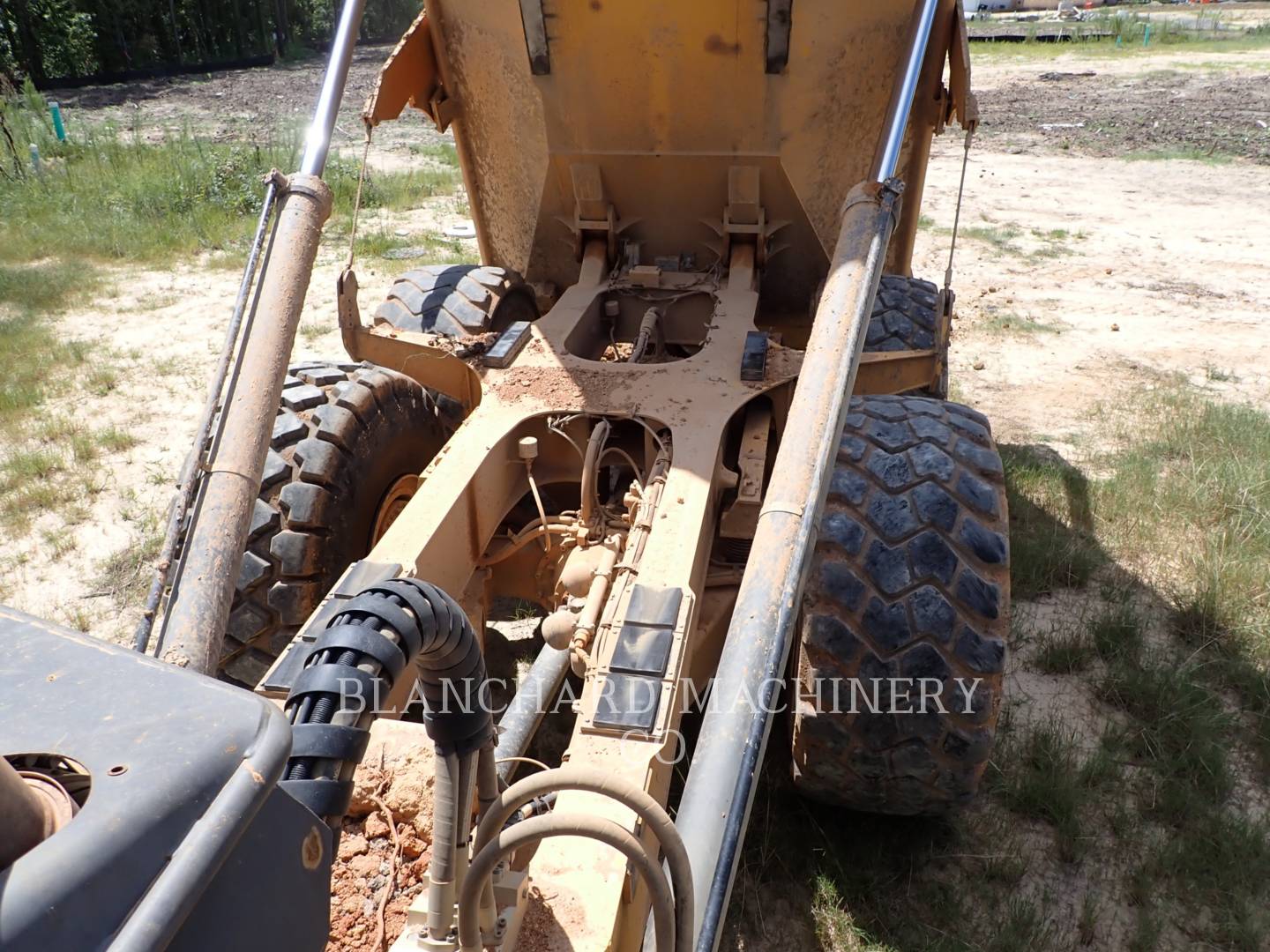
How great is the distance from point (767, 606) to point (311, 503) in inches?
75.2

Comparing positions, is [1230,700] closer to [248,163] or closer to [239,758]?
[239,758]

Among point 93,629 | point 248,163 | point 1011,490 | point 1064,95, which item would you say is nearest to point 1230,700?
point 1011,490

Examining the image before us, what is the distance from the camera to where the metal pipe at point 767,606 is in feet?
4.83

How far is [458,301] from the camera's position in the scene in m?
4.03

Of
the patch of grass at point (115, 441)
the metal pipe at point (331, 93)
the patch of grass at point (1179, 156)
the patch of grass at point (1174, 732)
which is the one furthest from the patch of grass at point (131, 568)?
the patch of grass at point (1179, 156)

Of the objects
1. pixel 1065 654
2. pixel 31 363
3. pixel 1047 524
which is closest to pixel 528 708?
pixel 1065 654

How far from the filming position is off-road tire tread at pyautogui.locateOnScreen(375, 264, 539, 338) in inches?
156

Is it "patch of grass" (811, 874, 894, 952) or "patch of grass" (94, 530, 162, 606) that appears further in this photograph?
"patch of grass" (94, 530, 162, 606)

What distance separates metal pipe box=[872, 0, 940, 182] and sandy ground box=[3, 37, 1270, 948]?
1.92 meters

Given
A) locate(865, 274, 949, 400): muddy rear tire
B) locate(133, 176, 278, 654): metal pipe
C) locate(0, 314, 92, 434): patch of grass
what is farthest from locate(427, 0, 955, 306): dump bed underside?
locate(0, 314, 92, 434): patch of grass

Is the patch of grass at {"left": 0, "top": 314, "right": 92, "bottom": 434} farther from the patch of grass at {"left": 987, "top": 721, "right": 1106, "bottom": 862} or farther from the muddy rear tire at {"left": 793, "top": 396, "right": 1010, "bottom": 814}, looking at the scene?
the patch of grass at {"left": 987, "top": 721, "right": 1106, "bottom": 862}

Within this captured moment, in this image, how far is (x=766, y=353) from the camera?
130 inches

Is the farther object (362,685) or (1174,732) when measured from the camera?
(1174,732)

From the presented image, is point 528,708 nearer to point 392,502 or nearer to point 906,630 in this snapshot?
point 906,630
